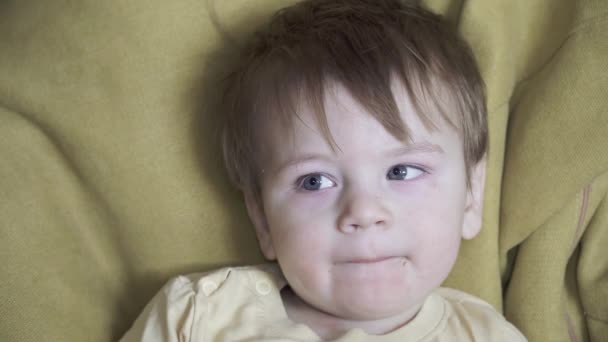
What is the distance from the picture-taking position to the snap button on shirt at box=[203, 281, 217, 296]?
1.32 m

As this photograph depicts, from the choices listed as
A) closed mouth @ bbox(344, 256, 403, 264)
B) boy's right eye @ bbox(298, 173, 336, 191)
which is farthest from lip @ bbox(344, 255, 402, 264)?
boy's right eye @ bbox(298, 173, 336, 191)

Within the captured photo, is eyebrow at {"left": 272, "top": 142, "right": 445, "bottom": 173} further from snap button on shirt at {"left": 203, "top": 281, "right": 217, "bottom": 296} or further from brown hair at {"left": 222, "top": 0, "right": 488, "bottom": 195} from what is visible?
snap button on shirt at {"left": 203, "top": 281, "right": 217, "bottom": 296}

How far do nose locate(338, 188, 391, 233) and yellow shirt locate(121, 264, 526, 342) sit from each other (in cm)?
26

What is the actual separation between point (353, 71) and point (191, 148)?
1.55 feet

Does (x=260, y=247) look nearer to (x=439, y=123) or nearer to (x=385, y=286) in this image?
(x=385, y=286)

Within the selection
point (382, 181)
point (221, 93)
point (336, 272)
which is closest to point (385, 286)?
point (336, 272)

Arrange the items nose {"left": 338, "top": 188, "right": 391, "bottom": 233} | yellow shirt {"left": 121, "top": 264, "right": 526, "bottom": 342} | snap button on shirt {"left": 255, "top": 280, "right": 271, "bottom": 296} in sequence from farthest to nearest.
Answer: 1. snap button on shirt {"left": 255, "top": 280, "right": 271, "bottom": 296}
2. yellow shirt {"left": 121, "top": 264, "right": 526, "bottom": 342}
3. nose {"left": 338, "top": 188, "right": 391, "bottom": 233}

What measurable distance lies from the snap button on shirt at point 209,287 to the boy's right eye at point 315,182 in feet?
0.94

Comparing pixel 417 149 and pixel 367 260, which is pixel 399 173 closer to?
pixel 417 149

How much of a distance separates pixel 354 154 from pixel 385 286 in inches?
10.5

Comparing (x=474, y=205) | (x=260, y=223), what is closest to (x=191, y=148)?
(x=260, y=223)

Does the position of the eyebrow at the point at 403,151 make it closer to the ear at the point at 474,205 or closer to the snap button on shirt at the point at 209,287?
the ear at the point at 474,205

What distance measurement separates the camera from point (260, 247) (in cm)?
149

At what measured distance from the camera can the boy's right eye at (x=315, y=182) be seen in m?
1.26
